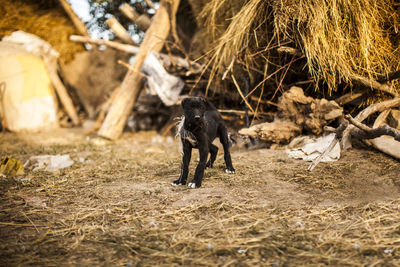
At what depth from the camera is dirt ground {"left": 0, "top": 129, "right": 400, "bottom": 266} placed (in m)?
1.71

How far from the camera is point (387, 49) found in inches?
145

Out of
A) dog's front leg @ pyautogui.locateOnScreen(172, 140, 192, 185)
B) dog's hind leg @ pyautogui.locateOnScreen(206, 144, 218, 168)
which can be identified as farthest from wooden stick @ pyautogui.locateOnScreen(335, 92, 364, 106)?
dog's front leg @ pyautogui.locateOnScreen(172, 140, 192, 185)

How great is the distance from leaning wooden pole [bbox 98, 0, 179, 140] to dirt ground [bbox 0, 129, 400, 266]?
2073 millimetres

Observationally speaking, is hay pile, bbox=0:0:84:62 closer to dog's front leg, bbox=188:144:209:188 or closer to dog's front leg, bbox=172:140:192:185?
dog's front leg, bbox=172:140:192:185

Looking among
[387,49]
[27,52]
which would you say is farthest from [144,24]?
[387,49]

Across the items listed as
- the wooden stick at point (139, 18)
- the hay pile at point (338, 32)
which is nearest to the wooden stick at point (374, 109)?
the hay pile at point (338, 32)

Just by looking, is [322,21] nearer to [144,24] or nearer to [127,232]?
[127,232]

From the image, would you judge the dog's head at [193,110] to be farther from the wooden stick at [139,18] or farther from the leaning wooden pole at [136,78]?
the wooden stick at [139,18]

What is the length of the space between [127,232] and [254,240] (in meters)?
0.89

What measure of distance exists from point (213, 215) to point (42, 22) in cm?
724

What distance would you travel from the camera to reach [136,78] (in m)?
5.75

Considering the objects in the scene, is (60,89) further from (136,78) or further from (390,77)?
(390,77)

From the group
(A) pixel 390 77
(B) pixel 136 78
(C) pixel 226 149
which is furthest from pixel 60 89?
(A) pixel 390 77

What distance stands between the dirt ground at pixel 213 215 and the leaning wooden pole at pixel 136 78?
2.07m
